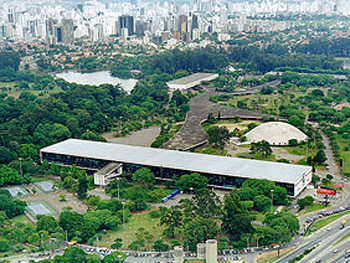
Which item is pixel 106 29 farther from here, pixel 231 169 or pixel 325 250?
pixel 325 250

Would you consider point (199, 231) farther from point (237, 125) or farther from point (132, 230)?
point (237, 125)

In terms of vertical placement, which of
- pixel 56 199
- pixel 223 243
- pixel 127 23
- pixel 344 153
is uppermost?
pixel 127 23

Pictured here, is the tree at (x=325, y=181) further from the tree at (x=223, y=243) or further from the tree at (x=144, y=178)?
the tree at (x=223, y=243)

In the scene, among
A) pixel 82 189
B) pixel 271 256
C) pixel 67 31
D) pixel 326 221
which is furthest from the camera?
pixel 67 31

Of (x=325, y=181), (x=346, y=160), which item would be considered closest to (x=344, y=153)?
(x=346, y=160)

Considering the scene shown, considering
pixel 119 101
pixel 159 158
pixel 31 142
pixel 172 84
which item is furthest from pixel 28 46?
pixel 159 158

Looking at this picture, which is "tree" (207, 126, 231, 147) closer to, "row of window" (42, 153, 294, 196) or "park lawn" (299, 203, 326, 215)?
"row of window" (42, 153, 294, 196)

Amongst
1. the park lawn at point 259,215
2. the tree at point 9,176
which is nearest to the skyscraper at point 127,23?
the tree at point 9,176
